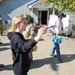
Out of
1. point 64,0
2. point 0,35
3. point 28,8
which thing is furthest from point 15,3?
point 64,0

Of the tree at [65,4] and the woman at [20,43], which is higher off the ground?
the woman at [20,43]

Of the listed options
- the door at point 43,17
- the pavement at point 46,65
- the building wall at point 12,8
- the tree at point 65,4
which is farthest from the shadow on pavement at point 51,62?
the building wall at point 12,8

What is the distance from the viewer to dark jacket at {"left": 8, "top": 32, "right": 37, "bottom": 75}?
3.23 metres

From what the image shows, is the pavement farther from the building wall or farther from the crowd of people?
the building wall

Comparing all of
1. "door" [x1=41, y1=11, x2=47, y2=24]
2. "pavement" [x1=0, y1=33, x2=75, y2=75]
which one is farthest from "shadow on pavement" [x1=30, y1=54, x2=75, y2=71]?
"door" [x1=41, y1=11, x2=47, y2=24]

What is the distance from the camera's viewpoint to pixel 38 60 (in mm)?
9023

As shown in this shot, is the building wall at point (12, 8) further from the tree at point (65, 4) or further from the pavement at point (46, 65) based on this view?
the pavement at point (46, 65)

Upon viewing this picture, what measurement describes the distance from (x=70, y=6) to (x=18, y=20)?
428 inches

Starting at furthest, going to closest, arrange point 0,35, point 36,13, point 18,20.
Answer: point 36,13
point 0,35
point 18,20

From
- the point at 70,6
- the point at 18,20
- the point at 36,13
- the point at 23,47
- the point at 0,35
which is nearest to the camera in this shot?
the point at 23,47

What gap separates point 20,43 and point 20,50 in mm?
121

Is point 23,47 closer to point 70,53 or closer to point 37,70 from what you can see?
point 37,70

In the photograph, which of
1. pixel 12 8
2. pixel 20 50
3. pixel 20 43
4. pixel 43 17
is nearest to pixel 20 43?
pixel 20 43

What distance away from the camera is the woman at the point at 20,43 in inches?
126
